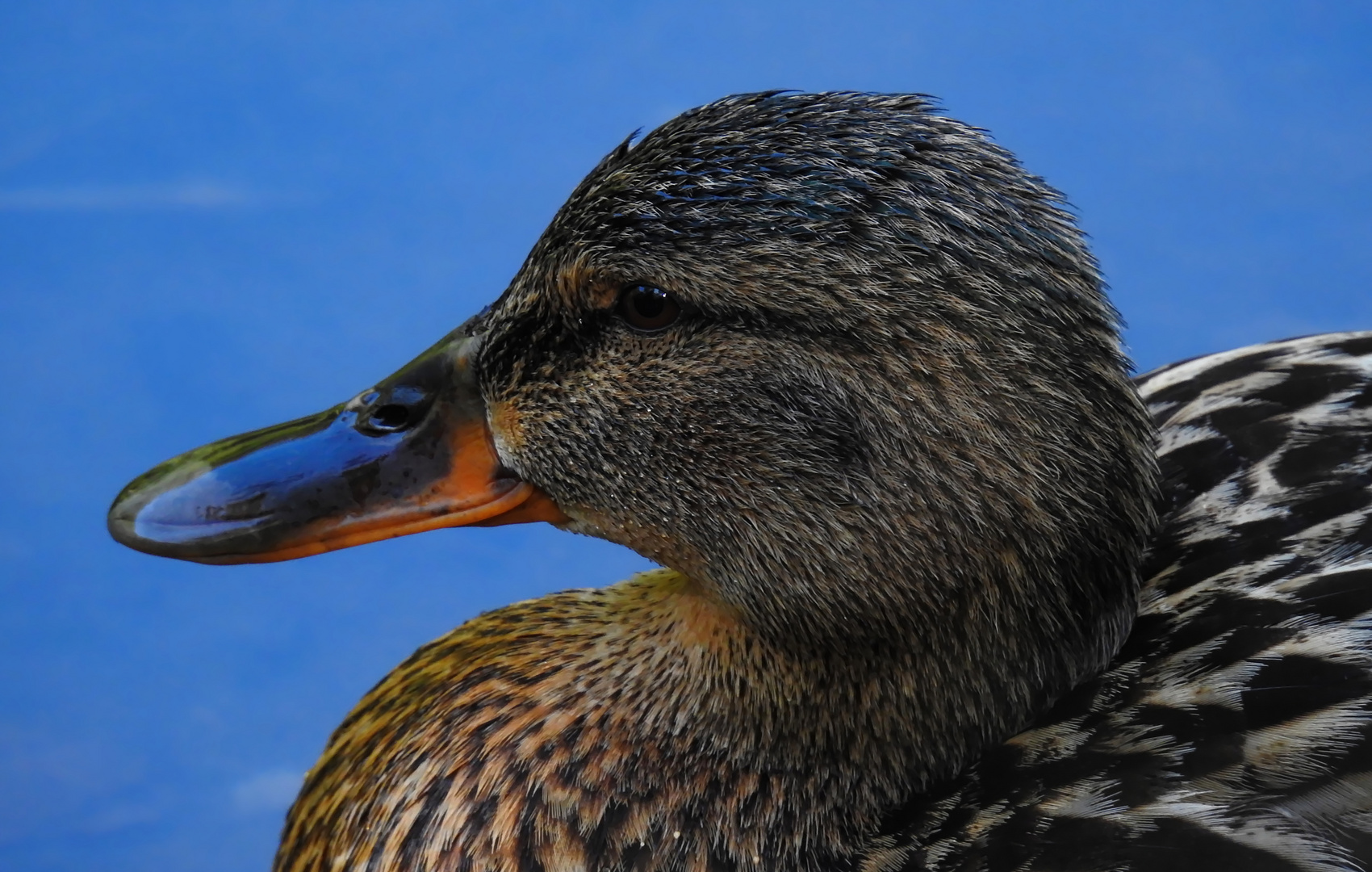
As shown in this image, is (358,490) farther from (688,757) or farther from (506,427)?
(688,757)

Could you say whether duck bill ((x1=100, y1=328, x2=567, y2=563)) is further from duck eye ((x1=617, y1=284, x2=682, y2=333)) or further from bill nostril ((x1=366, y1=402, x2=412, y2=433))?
duck eye ((x1=617, y1=284, x2=682, y2=333))

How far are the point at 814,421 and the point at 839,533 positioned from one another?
8 cm

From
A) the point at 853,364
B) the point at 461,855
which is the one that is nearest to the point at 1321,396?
the point at 853,364

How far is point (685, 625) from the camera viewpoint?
3.76ft

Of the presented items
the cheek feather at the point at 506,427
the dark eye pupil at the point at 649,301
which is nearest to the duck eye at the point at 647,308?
the dark eye pupil at the point at 649,301

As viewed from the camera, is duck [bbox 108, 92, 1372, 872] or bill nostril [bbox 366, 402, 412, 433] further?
bill nostril [bbox 366, 402, 412, 433]

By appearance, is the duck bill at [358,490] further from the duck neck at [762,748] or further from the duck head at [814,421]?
the duck neck at [762,748]

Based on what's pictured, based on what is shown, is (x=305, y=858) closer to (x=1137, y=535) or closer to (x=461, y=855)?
(x=461, y=855)

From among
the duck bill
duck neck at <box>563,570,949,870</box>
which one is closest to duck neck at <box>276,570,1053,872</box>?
duck neck at <box>563,570,949,870</box>

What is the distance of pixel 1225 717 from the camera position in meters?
1.04

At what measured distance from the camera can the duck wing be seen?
996 mm

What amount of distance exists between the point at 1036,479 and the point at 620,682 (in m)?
0.37

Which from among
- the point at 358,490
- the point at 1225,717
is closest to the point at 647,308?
the point at 358,490

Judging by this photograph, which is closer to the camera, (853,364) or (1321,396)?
(853,364)
